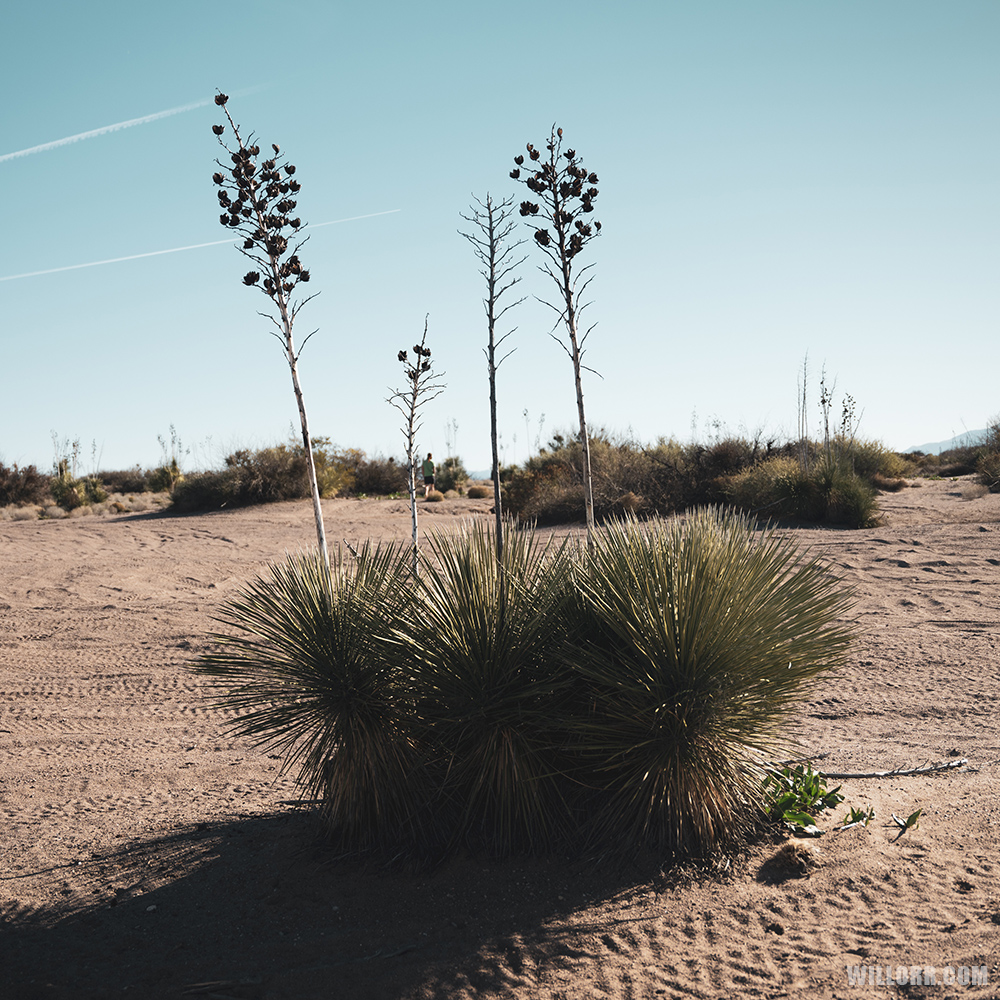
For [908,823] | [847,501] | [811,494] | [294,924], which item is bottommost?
[294,924]

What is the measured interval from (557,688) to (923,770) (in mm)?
2976

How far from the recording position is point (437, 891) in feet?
12.2

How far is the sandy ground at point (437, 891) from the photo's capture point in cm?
311

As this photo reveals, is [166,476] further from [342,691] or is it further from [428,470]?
[342,691]

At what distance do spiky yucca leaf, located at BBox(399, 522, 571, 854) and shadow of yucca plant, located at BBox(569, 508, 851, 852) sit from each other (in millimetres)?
212

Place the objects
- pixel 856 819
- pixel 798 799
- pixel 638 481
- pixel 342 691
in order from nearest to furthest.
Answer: pixel 342 691, pixel 856 819, pixel 798 799, pixel 638 481

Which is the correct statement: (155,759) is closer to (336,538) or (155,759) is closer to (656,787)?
(656,787)

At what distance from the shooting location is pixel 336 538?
14.8 metres

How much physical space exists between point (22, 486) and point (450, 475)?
Answer: 14076mm

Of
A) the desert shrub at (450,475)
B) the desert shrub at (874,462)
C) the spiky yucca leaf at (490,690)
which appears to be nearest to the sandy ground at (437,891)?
the spiky yucca leaf at (490,690)

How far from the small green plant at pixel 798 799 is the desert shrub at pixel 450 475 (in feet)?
78.3

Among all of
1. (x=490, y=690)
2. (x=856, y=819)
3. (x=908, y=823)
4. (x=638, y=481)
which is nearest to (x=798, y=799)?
(x=856, y=819)

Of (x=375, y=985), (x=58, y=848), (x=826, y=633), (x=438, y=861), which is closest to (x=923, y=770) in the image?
(x=826, y=633)

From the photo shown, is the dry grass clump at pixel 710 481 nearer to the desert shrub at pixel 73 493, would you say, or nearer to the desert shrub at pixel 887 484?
the desert shrub at pixel 887 484
